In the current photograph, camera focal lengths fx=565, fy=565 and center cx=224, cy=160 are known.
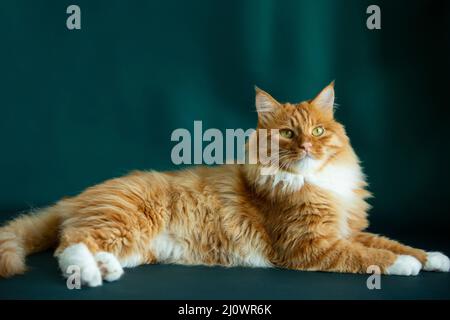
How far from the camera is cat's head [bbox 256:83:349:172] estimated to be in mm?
2652

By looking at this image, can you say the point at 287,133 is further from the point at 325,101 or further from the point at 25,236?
the point at 25,236

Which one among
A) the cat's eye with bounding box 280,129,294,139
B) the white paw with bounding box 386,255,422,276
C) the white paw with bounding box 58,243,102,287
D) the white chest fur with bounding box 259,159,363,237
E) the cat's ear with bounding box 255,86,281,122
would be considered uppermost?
the cat's ear with bounding box 255,86,281,122

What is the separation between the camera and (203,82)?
386cm

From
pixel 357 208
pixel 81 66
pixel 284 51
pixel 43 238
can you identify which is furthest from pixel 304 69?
pixel 43 238

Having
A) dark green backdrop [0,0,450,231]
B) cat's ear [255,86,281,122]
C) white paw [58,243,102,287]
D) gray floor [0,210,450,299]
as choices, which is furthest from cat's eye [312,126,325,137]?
white paw [58,243,102,287]

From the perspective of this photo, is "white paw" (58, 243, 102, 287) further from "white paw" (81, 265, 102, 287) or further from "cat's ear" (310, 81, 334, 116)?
"cat's ear" (310, 81, 334, 116)

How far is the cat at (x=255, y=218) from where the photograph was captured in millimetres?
2537

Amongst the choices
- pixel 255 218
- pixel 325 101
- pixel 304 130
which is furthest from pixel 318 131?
Answer: pixel 255 218

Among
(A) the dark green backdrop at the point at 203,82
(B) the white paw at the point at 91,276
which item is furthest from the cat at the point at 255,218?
(A) the dark green backdrop at the point at 203,82

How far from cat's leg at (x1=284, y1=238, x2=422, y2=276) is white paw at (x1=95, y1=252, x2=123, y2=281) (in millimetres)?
779

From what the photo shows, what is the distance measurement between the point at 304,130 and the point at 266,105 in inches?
10.1

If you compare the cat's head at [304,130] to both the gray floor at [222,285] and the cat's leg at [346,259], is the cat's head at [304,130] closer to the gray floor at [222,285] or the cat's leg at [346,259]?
the cat's leg at [346,259]

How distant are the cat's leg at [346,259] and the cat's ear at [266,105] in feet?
2.23

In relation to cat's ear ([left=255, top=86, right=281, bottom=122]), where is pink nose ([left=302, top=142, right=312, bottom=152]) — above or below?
below
